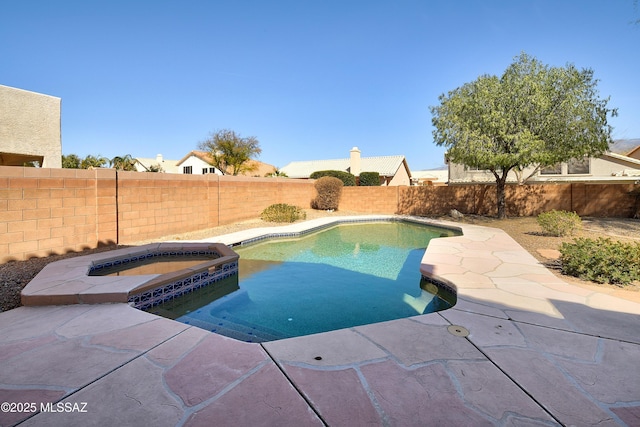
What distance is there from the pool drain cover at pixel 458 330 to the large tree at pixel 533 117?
9.49 m

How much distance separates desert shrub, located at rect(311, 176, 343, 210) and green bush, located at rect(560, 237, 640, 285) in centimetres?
1325

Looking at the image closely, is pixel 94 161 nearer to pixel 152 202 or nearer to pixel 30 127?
pixel 30 127

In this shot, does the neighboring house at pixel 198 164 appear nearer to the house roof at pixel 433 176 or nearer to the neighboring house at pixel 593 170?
the house roof at pixel 433 176

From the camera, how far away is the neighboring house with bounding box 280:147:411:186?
30.6 m

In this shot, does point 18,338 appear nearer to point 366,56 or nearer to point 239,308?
point 239,308

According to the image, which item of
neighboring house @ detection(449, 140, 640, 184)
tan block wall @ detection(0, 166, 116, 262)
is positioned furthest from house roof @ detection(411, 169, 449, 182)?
tan block wall @ detection(0, 166, 116, 262)

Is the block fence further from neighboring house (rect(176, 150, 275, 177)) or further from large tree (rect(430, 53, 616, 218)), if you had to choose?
neighboring house (rect(176, 150, 275, 177))

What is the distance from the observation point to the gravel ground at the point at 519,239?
413 centimetres

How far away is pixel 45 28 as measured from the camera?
30.7 ft

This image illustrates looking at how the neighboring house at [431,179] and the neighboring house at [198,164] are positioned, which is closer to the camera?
the neighboring house at [431,179]

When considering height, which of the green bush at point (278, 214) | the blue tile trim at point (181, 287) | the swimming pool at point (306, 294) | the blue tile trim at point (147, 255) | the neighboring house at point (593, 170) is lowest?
the swimming pool at point (306, 294)

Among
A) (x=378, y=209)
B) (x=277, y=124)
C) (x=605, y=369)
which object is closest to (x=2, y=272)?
(x=605, y=369)

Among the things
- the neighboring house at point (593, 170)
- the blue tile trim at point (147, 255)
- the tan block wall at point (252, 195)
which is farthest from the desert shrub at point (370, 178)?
the blue tile trim at point (147, 255)

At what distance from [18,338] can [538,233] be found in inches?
453
